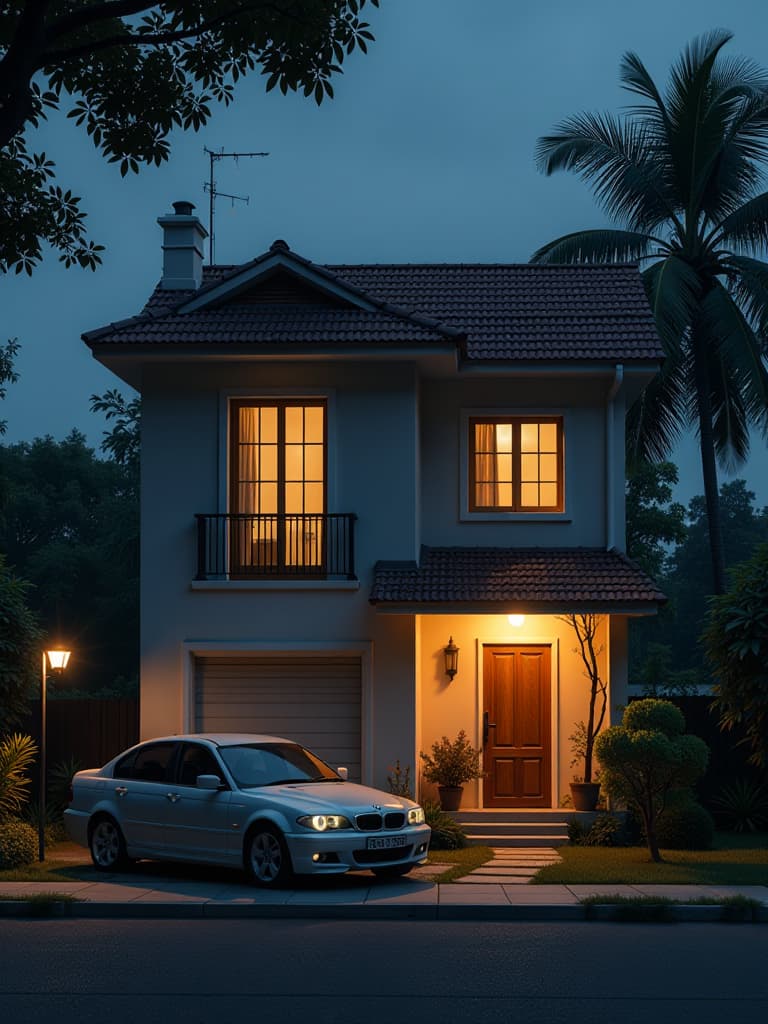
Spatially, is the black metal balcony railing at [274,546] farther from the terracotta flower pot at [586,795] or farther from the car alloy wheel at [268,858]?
the car alloy wheel at [268,858]

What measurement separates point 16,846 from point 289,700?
4.89m

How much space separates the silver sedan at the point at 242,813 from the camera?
46.2 ft

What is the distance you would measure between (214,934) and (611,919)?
3575 mm

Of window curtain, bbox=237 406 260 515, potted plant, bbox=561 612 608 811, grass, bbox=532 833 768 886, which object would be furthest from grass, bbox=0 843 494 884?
window curtain, bbox=237 406 260 515

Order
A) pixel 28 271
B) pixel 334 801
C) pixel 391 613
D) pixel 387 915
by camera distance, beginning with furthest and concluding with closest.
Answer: pixel 391 613 < pixel 334 801 < pixel 387 915 < pixel 28 271

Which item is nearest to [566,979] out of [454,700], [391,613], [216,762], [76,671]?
[216,762]

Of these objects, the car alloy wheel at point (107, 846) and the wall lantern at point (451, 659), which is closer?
the car alloy wheel at point (107, 846)

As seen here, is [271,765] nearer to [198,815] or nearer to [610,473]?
[198,815]

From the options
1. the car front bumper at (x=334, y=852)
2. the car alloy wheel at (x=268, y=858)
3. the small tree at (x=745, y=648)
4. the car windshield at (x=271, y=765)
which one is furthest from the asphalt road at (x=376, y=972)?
the small tree at (x=745, y=648)

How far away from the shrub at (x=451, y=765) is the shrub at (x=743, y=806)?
3.76 m

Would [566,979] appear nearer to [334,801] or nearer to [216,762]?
[334,801]

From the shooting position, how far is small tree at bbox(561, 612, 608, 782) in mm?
19859

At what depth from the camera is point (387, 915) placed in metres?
12.9

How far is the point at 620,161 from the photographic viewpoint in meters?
31.3
